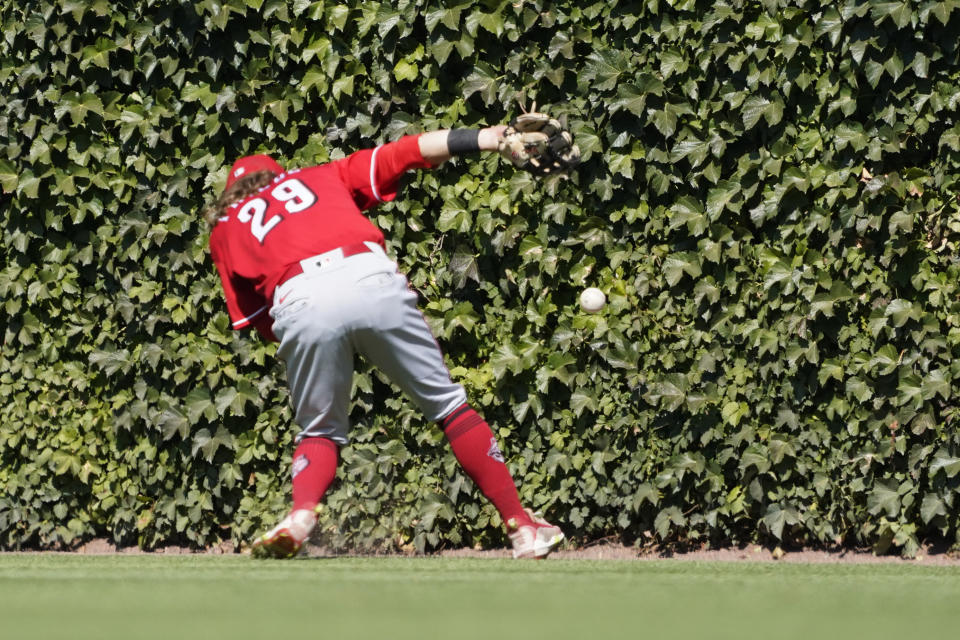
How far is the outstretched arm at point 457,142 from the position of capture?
4.15 metres

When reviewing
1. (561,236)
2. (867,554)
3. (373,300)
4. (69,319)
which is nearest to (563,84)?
(561,236)

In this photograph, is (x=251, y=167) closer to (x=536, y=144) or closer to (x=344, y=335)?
(x=344, y=335)

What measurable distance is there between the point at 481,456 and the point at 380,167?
1.14 meters

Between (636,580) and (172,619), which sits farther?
(636,580)

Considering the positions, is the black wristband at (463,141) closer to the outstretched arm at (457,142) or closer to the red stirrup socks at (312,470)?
the outstretched arm at (457,142)

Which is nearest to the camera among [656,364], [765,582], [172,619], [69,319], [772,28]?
[172,619]

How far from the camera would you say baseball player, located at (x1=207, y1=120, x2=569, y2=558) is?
13.0ft

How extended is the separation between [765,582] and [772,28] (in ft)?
8.25

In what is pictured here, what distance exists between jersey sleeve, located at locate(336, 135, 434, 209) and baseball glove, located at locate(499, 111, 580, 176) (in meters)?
0.33

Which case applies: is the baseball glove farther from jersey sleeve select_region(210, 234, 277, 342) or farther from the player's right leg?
the player's right leg

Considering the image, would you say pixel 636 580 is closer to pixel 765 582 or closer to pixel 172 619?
pixel 765 582

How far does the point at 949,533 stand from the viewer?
4750 mm

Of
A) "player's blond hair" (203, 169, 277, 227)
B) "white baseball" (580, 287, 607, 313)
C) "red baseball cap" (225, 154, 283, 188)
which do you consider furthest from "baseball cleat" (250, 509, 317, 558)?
"white baseball" (580, 287, 607, 313)

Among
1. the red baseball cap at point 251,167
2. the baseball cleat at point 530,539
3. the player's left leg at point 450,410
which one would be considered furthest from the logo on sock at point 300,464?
the red baseball cap at point 251,167
